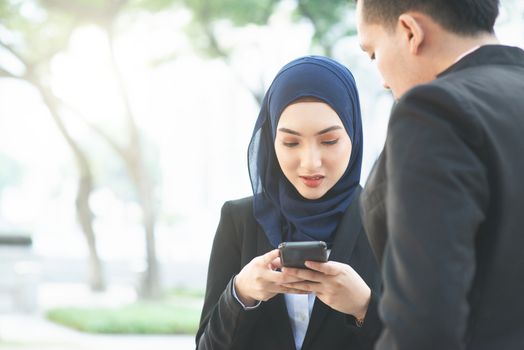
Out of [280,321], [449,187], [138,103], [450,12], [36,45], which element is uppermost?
[36,45]

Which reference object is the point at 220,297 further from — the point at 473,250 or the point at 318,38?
the point at 318,38

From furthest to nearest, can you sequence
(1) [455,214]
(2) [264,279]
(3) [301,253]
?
(2) [264,279]
(3) [301,253]
(1) [455,214]

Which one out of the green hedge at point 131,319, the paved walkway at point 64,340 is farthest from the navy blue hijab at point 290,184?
the green hedge at point 131,319

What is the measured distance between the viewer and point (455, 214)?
33.4 inches

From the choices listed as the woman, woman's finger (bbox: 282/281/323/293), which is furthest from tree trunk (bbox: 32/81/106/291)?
woman's finger (bbox: 282/281/323/293)

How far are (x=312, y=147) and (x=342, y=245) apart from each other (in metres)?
0.18

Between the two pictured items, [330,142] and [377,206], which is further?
[330,142]

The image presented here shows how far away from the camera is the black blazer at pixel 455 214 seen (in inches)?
33.3

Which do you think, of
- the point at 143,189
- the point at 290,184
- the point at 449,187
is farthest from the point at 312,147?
the point at 143,189

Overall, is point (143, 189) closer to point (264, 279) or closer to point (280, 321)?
point (280, 321)

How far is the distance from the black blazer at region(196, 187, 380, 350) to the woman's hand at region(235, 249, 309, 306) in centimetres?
5

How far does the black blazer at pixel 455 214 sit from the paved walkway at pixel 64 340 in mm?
4987

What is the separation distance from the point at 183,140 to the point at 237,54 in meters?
0.87

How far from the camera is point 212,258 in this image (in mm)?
1536
